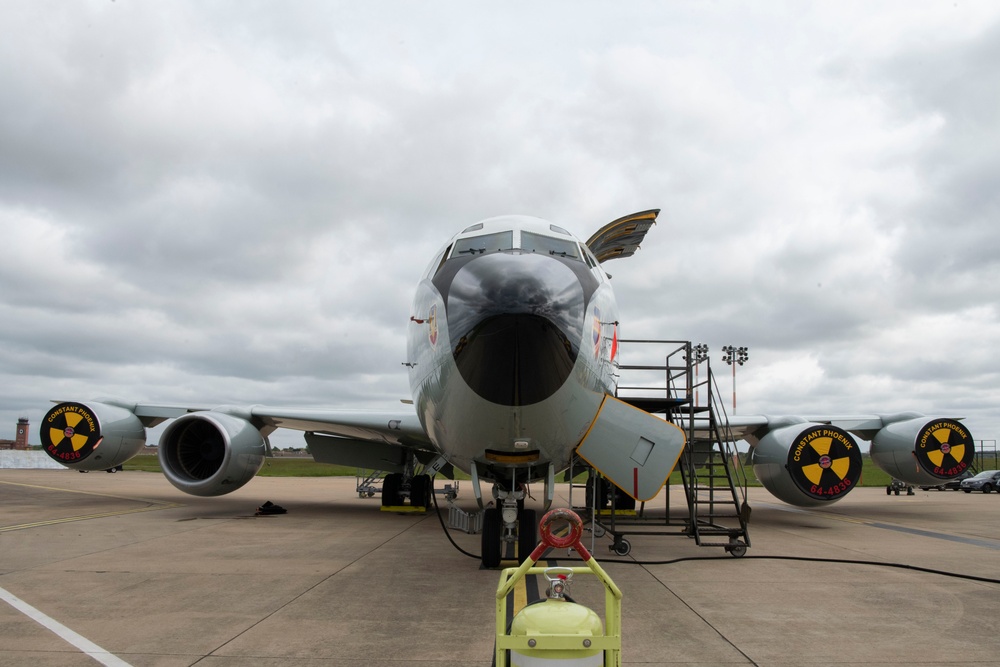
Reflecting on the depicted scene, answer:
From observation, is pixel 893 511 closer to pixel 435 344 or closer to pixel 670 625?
pixel 670 625

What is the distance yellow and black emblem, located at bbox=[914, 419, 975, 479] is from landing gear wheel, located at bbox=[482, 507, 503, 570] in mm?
10077

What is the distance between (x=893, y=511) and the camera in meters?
16.0

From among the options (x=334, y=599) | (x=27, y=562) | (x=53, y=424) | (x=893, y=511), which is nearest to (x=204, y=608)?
(x=334, y=599)

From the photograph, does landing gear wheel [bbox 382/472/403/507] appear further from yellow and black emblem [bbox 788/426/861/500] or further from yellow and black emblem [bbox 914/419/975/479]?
yellow and black emblem [bbox 914/419/975/479]

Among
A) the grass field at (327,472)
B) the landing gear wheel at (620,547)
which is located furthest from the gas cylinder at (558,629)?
the grass field at (327,472)

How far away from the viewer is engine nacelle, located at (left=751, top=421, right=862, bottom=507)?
11.0 meters

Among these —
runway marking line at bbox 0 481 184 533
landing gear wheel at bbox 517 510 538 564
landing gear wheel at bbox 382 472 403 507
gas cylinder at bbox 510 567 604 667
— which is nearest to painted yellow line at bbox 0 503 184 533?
runway marking line at bbox 0 481 184 533

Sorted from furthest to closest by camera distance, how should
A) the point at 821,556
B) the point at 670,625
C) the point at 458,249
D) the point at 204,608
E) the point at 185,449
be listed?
the point at 185,449, the point at 821,556, the point at 458,249, the point at 204,608, the point at 670,625

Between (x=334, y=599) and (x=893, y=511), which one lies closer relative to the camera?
(x=334, y=599)

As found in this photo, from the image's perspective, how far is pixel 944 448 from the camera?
12.9 metres

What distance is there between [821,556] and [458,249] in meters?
6.26

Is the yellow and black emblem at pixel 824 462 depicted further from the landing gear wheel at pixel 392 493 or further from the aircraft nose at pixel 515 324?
the landing gear wheel at pixel 392 493

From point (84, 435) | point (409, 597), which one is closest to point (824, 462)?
point (409, 597)

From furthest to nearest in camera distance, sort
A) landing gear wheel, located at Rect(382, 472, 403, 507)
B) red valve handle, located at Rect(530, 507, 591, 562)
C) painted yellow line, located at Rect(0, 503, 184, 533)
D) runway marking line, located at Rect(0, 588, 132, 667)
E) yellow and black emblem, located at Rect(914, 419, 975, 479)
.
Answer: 1. landing gear wheel, located at Rect(382, 472, 403, 507)
2. yellow and black emblem, located at Rect(914, 419, 975, 479)
3. painted yellow line, located at Rect(0, 503, 184, 533)
4. runway marking line, located at Rect(0, 588, 132, 667)
5. red valve handle, located at Rect(530, 507, 591, 562)
